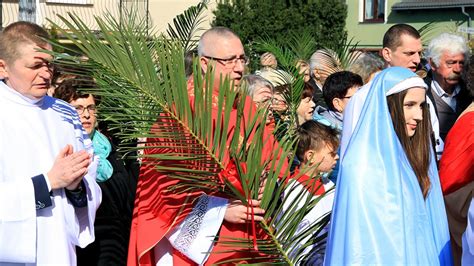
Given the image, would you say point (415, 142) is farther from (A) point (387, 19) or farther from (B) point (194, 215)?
(A) point (387, 19)

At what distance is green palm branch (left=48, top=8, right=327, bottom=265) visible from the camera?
13.5 ft

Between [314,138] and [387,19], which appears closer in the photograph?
[314,138]

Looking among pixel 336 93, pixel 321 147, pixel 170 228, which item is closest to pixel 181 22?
pixel 336 93

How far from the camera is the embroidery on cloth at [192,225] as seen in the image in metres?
4.51

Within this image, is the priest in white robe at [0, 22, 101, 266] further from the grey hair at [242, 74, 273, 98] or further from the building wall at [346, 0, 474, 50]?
the building wall at [346, 0, 474, 50]

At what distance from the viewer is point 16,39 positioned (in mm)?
4145

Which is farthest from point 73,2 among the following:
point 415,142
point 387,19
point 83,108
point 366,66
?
point 415,142

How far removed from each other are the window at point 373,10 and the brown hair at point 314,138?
23.8m

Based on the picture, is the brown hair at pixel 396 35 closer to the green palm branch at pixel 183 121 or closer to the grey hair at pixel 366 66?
the grey hair at pixel 366 66

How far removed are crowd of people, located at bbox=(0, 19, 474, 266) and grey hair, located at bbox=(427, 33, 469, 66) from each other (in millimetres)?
1415

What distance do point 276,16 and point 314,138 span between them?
20.4m

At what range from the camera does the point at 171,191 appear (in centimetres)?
444

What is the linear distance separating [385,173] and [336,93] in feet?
9.38

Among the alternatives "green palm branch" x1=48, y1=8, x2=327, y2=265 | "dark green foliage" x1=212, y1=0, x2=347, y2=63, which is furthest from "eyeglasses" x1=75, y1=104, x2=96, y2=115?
"dark green foliage" x1=212, y1=0, x2=347, y2=63
